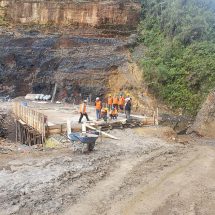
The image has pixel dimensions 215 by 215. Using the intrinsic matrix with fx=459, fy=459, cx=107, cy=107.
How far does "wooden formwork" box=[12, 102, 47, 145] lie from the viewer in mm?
25536

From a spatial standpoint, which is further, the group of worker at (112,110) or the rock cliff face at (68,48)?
the rock cliff face at (68,48)

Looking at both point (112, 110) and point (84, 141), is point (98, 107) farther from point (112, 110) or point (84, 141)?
point (84, 141)

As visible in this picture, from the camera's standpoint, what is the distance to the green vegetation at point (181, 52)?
34.0m

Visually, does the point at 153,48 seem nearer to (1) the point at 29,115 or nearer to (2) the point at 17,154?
(1) the point at 29,115

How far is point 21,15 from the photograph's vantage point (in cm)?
5056

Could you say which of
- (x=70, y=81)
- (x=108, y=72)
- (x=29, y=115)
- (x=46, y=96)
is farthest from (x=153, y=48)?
(x=29, y=115)

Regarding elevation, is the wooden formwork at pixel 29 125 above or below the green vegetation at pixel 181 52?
below

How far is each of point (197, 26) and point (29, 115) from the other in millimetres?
16532

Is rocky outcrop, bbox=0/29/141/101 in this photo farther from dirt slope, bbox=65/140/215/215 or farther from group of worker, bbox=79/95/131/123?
dirt slope, bbox=65/140/215/215

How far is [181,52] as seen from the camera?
3728cm

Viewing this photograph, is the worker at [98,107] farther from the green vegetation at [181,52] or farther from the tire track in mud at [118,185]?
the green vegetation at [181,52]

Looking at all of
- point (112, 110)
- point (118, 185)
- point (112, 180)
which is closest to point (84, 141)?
point (112, 180)

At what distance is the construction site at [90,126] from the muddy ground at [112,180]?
4 cm

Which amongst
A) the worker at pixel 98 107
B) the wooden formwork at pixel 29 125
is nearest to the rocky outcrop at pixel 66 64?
the wooden formwork at pixel 29 125
